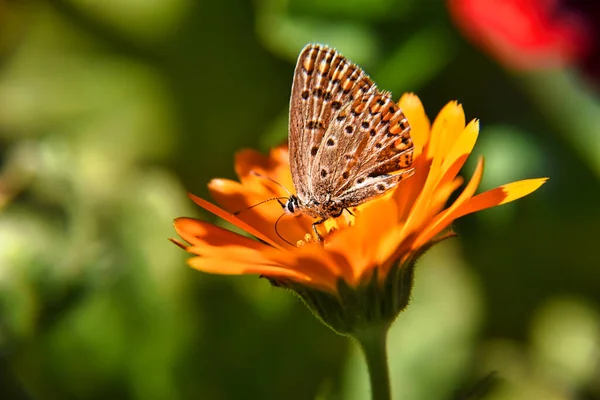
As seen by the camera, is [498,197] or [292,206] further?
[292,206]

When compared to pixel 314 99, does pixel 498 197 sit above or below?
below

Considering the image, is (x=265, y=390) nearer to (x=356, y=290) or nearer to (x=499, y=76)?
(x=356, y=290)

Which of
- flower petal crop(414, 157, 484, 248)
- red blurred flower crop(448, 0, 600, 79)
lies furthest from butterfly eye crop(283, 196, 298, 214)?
red blurred flower crop(448, 0, 600, 79)

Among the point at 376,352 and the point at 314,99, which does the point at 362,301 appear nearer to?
the point at 376,352

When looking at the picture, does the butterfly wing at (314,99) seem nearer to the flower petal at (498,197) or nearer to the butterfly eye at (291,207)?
the butterfly eye at (291,207)

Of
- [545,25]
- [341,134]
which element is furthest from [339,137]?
[545,25]

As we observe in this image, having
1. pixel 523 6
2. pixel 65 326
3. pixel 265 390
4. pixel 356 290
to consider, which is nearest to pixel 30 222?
pixel 65 326

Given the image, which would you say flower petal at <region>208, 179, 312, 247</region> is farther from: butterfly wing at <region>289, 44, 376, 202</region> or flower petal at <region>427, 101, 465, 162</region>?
flower petal at <region>427, 101, 465, 162</region>

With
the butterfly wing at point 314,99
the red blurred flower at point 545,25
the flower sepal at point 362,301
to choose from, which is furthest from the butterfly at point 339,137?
the red blurred flower at point 545,25
